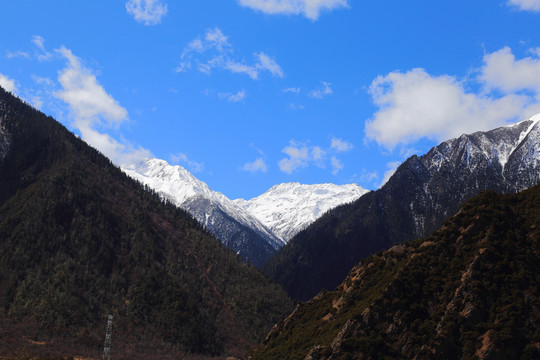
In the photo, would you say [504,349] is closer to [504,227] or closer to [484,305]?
[484,305]

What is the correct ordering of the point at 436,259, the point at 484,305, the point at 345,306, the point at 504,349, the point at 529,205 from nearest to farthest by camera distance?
the point at 504,349
the point at 484,305
the point at 436,259
the point at 529,205
the point at 345,306

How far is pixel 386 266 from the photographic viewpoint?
9450 cm

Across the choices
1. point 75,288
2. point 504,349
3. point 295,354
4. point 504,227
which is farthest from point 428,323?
point 75,288

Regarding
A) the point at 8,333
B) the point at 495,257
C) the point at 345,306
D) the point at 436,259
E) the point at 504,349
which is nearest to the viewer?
the point at 504,349

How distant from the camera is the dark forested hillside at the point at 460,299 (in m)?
64.5

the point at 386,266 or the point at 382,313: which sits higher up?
the point at 386,266

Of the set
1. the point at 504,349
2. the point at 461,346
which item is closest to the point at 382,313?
the point at 461,346

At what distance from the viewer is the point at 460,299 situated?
69938 millimetres

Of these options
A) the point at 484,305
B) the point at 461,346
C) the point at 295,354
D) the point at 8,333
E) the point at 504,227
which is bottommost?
the point at 8,333

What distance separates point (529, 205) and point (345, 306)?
3691cm

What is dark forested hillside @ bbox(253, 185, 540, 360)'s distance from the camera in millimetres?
64500

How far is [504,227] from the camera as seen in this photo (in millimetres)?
77625

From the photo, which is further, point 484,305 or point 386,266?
Answer: point 386,266

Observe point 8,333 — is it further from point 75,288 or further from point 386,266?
point 386,266
